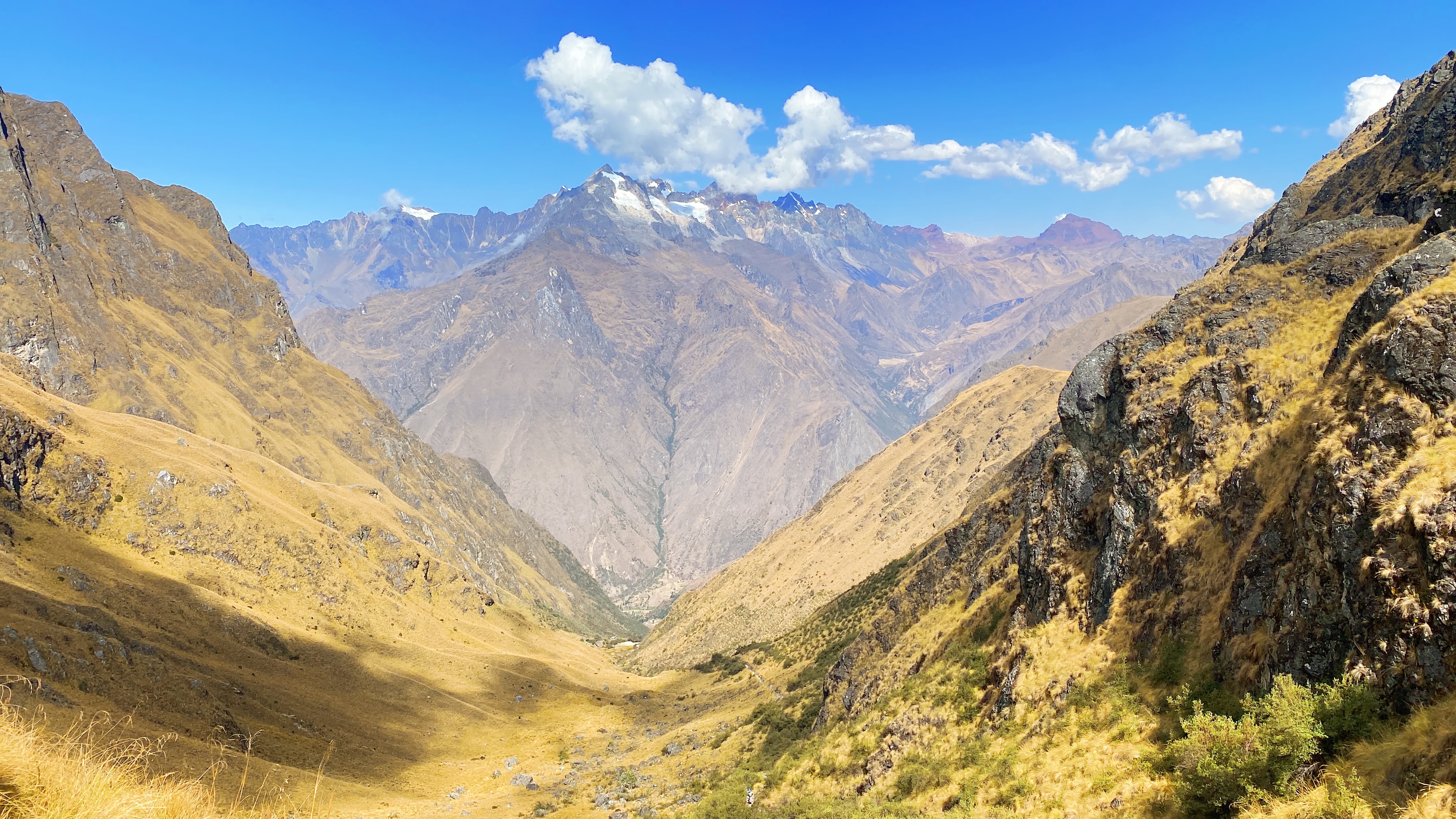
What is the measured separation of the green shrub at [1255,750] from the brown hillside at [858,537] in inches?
4620

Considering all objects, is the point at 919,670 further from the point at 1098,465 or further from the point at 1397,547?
the point at 1397,547

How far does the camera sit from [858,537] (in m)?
170

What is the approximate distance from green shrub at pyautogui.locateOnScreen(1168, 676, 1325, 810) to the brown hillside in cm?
11734

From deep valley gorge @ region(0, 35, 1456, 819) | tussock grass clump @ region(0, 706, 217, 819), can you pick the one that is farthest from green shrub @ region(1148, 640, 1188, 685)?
tussock grass clump @ region(0, 706, 217, 819)

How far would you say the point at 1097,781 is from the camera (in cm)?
2080

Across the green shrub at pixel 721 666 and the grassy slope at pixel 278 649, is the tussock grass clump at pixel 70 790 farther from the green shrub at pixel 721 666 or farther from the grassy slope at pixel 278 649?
the green shrub at pixel 721 666

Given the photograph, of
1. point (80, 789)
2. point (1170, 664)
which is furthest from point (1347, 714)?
point (80, 789)

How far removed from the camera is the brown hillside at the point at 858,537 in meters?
148

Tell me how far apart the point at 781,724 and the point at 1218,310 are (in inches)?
1579

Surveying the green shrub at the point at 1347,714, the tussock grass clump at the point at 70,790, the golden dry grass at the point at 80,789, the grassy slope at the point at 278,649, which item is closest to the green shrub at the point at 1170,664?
the green shrub at the point at 1347,714

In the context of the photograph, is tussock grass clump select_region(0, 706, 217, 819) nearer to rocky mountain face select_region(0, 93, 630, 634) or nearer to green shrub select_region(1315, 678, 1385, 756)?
green shrub select_region(1315, 678, 1385, 756)

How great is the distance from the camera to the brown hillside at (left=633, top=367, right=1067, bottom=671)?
14762 cm

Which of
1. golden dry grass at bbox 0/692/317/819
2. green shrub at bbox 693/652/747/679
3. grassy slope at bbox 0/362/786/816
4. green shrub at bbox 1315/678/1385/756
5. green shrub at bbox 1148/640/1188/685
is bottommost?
green shrub at bbox 693/652/747/679

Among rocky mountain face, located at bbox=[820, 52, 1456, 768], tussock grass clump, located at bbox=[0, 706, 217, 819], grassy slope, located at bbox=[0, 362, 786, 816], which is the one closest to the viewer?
tussock grass clump, located at bbox=[0, 706, 217, 819]
